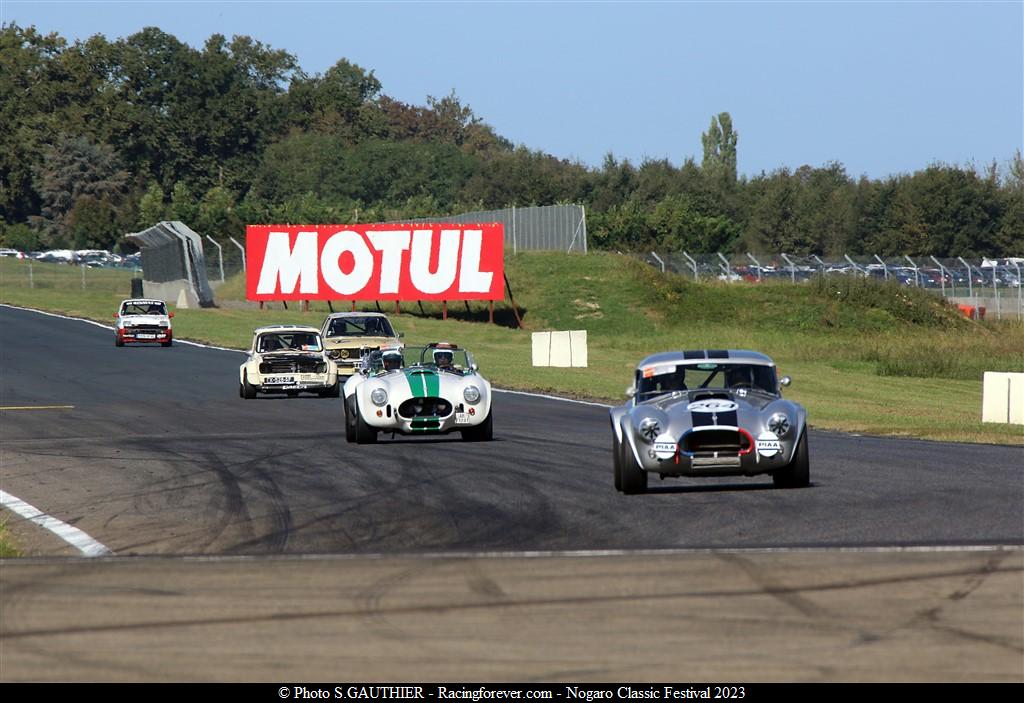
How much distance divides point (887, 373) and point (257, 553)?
3700cm

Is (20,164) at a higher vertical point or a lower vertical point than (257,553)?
higher

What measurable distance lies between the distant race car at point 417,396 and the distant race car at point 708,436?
560 cm

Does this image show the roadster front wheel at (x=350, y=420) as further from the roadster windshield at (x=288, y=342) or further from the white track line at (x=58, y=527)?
the roadster windshield at (x=288, y=342)

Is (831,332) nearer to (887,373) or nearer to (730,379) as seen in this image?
(887,373)

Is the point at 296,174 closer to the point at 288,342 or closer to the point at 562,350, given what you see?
the point at 562,350

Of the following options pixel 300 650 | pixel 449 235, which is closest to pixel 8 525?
pixel 300 650

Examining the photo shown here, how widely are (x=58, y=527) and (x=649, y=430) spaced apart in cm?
551

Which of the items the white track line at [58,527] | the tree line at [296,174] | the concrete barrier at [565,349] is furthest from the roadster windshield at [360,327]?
the tree line at [296,174]

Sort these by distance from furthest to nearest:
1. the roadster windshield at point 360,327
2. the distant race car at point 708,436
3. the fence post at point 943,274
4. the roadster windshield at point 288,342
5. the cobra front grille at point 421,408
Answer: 1. the fence post at point 943,274
2. the roadster windshield at point 360,327
3. the roadster windshield at point 288,342
4. the cobra front grille at point 421,408
5. the distant race car at point 708,436

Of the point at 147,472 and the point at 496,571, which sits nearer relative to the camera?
the point at 496,571

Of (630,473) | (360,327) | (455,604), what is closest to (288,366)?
(360,327)

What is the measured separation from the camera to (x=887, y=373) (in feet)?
154

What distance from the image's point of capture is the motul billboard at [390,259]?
6700 centimetres

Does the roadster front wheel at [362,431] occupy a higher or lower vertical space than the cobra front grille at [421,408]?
lower
